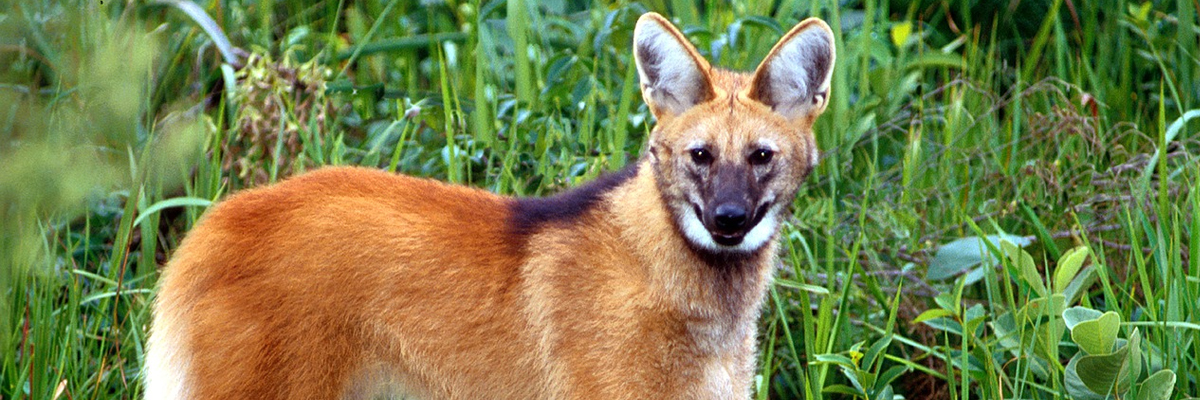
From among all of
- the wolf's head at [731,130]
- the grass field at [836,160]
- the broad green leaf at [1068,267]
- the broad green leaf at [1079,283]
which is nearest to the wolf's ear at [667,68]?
the wolf's head at [731,130]

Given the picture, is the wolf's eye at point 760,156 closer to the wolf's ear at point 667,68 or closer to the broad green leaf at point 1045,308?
the wolf's ear at point 667,68

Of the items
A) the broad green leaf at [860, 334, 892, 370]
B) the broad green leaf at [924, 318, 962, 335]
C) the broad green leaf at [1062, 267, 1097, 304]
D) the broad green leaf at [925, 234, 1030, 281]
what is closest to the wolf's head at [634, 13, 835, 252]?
the broad green leaf at [860, 334, 892, 370]

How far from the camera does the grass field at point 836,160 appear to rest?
2990 mm

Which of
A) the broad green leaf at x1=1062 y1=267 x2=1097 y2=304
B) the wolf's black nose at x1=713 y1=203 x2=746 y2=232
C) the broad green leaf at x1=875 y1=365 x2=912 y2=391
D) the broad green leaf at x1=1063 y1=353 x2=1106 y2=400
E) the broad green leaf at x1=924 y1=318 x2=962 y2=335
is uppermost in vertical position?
the wolf's black nose at x1=713 y1=203 x2=746 y2=232

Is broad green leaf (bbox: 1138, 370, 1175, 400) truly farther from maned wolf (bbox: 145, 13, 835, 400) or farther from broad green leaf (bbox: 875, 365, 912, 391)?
maned wolf (bbox: 145, 13, 835, 400)

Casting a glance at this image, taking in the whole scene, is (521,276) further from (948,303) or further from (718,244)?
(948,303)

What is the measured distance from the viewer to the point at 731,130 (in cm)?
246

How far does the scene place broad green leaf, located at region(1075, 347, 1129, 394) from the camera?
2.63 meters

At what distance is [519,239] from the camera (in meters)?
2.62

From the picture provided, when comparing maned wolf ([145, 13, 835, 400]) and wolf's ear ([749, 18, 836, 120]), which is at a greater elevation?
wolf's ear ([749, 18, 836, 120])

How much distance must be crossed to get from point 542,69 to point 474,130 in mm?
373

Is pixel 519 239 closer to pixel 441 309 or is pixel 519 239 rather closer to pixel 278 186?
pixel 441 309

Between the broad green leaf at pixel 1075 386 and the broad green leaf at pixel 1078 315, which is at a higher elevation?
the broad green leaf at pixel 1078 315

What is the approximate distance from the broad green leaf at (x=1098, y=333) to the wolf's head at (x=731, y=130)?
0.69 meters
